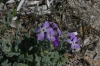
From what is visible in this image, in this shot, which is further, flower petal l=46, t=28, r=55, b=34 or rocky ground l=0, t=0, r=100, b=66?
rocky ground l=0, t=0, r=100, b=66

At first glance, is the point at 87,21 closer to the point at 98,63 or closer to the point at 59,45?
the point at 98,63

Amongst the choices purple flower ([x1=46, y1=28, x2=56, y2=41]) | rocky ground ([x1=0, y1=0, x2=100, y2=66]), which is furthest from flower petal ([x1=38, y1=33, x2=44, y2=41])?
rocky ground ([x1=0, y1=0, x2=100, y2=66])

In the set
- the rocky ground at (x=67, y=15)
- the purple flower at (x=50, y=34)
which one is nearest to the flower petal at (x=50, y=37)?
the purple flower at (x=50, y=34)

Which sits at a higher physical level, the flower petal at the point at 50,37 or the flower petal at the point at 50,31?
the flower petal at the point at 50,31

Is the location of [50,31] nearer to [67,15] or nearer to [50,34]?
[50,34]

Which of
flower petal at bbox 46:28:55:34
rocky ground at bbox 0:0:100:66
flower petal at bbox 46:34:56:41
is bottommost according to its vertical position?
rocky ground at bbox 0:0:100:66

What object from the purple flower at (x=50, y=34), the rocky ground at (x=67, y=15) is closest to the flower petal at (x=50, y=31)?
the purple flower at (x=50, y=34)

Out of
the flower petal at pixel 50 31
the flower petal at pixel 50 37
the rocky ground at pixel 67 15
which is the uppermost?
the flower petal at pixel 50 31

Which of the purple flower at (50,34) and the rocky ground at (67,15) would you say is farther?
the rocky ground at (67,15)

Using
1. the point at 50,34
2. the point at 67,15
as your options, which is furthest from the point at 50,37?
the point at 67,15

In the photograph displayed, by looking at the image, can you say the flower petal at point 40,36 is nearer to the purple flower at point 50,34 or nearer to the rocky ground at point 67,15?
the purple flower at point 50,34

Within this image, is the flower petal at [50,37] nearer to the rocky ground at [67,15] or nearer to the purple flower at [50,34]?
the purple flower at [50,34]

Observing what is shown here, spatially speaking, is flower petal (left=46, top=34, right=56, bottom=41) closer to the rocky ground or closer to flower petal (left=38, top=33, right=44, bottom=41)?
flower petal (left=38, top=33, right=44, bottom=41)
